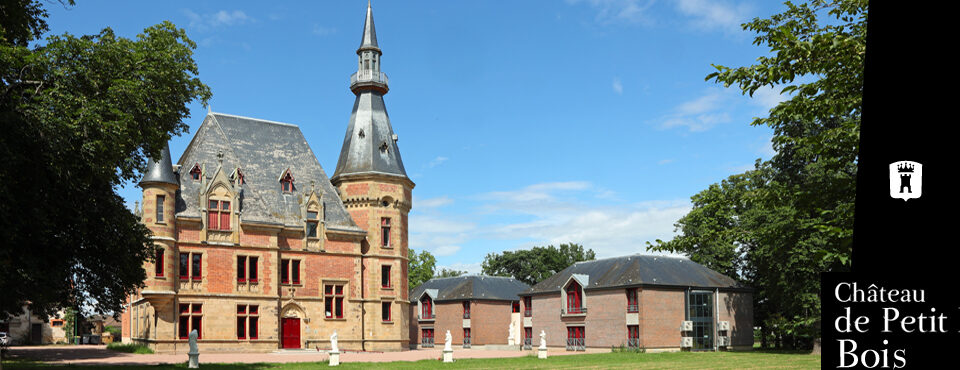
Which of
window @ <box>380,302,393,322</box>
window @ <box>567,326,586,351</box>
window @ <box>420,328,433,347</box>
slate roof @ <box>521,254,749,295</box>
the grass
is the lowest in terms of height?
window @ <box>420,328,433,347</box>

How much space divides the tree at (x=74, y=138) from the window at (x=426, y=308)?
49392 millimetres

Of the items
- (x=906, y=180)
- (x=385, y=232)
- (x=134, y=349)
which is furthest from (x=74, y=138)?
(x=385, y=232)

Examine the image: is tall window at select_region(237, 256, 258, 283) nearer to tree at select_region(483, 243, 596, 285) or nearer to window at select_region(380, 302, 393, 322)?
window at select_region(380, 302, 393, 322)

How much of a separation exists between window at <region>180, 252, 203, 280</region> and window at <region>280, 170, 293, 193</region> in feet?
22.5

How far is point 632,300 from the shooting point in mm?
52062

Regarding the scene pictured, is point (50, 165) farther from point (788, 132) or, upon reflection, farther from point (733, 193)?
point (788, 132)

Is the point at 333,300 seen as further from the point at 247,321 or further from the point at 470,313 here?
the point at 470,313

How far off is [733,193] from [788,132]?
3505 cm

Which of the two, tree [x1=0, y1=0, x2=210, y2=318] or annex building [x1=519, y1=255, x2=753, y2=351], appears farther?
annex building [x1=519, y1=255, x2=753, y2=351]

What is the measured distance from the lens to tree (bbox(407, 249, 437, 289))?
92625 mm

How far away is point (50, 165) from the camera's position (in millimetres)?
18297

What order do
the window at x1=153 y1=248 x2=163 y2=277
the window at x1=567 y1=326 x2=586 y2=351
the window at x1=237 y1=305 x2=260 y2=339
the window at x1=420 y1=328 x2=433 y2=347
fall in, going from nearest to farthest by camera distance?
the window at x1=153 y1=248 x2=163 y2=277, the window at x1=237 y1=305 x2=260 y2=339, the window at x1=567 y1=326 x2=586 y2=351, the window at x1=420 y1=328 x2=433 y2=347

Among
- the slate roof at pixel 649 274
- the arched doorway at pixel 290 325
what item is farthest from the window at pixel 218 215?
the slate roof at pixel 649 274

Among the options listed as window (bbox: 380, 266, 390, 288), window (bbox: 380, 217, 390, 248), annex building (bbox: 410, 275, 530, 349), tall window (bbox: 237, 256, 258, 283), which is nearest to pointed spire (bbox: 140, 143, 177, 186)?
tall window (bbox: 237, 256, 258, 283)
